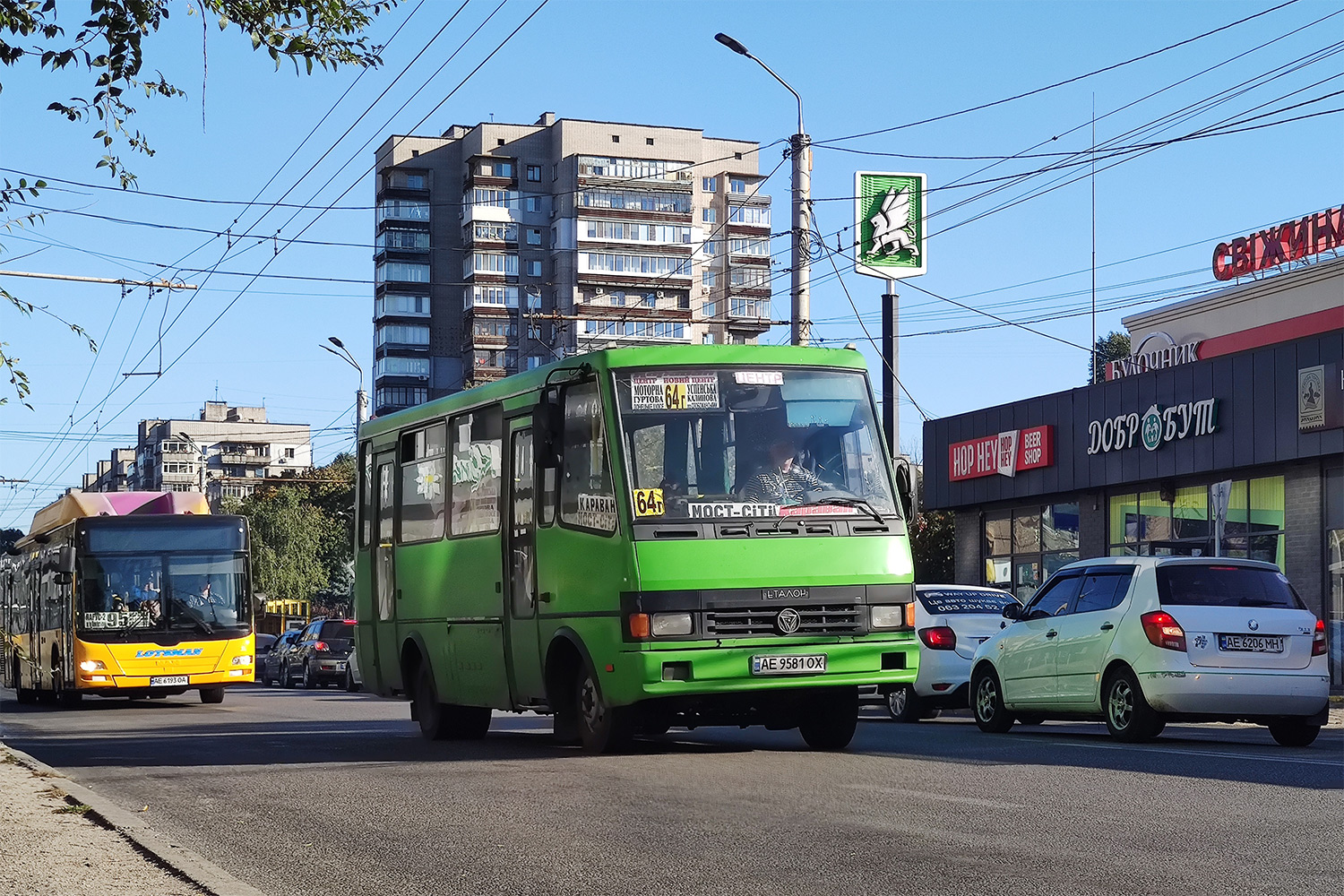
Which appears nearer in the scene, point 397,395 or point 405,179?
point 397,395

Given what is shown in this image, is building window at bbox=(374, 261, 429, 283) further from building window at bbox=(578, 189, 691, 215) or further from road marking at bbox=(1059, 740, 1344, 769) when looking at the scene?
road marking at bbox=(1059, 740, 1344, 769)

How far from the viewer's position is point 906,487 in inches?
554

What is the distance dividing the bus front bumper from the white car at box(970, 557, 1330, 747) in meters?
2.94

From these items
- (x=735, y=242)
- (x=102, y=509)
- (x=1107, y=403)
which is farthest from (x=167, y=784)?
(x=735, y=242)

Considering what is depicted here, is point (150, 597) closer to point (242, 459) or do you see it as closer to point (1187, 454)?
point (1187, 454)

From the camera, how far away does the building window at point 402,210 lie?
121 meters

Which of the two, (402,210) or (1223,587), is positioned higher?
(402,210)

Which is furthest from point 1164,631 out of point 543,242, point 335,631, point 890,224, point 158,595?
point 543,242

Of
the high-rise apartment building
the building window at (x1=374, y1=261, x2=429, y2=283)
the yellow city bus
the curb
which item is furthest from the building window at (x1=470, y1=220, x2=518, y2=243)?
the curb

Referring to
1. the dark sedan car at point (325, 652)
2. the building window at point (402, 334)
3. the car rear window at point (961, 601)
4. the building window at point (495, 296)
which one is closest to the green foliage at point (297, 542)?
the building window at point (495, 296)

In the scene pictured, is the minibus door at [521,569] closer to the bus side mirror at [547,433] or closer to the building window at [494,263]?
the bus side mirror at [547,433]

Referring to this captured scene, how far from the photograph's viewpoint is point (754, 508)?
43.3ft

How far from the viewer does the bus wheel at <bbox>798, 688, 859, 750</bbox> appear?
1416 centimetres

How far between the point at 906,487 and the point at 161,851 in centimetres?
723
